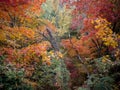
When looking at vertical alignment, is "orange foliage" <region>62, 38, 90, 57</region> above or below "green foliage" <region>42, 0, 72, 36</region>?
below

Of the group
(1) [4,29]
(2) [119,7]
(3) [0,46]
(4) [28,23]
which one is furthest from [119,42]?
(4) [28,23]

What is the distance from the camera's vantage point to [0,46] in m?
12.6

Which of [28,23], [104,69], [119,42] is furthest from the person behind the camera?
[28,23]

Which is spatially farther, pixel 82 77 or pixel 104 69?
pixel 82 77

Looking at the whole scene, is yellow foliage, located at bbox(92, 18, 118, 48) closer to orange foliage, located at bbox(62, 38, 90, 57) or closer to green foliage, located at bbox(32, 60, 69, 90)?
orange foliage, located at bbox(62, 38, 90, 57)

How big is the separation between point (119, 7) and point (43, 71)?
8744 mm

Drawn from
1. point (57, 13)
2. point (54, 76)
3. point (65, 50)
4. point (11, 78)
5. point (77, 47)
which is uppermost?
point (57, 13)

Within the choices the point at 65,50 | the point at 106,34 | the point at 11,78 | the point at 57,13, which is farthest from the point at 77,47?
the point at 57,13

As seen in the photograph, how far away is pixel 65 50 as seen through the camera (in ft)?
64.7

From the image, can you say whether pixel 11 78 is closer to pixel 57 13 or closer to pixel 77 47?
pixel 77 47

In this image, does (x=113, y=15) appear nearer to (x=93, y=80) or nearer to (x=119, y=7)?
(x=119, y=7)

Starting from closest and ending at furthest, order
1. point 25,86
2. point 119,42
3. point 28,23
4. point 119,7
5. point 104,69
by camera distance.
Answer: point 119,42
point 119,7
point 104,69
point 25,86
point 28,23

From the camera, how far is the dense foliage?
10.7 metres

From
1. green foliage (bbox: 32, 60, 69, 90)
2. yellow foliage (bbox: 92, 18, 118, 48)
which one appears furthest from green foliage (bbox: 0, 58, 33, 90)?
yellow foliage (bbox: 92, 18, 118, 48)
